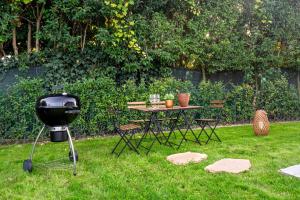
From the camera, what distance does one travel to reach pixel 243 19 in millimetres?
9094

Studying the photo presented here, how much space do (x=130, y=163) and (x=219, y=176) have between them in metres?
1.34

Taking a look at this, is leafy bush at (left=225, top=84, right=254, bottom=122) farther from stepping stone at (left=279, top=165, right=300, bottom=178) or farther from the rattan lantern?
→ stepping stone at (left=279, top=165, right=300, bottom=178)

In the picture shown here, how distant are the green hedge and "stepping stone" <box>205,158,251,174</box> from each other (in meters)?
3.06

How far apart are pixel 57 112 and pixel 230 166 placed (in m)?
2.44

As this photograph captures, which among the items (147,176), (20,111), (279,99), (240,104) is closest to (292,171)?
(147,176)

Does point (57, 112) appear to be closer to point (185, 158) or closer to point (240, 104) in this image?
point (185, 158)

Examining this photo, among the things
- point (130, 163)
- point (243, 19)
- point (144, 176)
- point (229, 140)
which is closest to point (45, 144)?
point (130, 163)

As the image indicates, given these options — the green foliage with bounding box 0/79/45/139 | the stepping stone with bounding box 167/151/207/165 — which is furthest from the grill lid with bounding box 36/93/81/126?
the green foliage with bounding box 0/79/45/139

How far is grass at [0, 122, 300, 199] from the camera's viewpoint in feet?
10.5

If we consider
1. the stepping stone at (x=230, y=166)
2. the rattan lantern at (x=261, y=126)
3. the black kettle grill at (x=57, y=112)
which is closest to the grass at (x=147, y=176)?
the stepping stone at (x=230, y=166)

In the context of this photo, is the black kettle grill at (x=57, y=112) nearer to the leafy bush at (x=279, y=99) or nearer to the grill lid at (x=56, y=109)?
the grill lid at (x=56, y=109)

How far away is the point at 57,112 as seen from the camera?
3955 millimetres

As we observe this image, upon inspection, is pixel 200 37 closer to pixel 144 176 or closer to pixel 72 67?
pixel 72 67

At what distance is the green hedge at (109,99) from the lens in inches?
238
